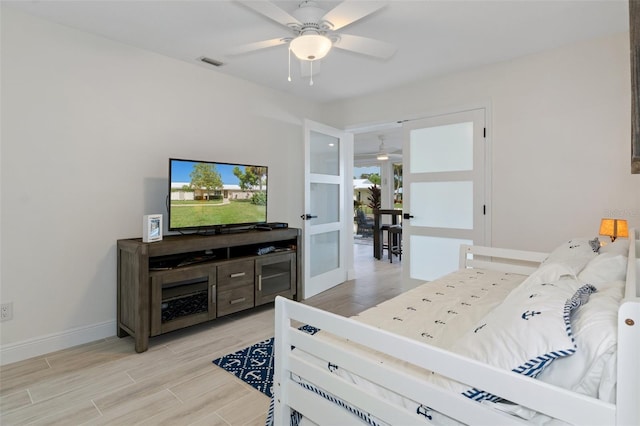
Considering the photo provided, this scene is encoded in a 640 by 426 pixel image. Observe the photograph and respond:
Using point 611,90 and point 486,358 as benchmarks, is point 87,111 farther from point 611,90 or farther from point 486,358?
point 611,90

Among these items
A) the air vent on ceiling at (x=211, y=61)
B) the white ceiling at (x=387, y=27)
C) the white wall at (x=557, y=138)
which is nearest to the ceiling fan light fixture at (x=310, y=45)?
the white ceiling at (x=387, y=27)

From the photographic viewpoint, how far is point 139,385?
2051 millimetres

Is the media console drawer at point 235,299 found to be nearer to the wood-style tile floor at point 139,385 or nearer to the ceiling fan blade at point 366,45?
the wood-style tile floor at point 139,385

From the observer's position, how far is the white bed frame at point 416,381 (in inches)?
29.2

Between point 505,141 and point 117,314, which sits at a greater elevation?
point 505,141

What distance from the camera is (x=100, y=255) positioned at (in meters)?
2.75

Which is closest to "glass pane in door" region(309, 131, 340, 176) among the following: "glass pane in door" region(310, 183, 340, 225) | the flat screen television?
"glass pane in door" region(310, 183, 340, 225)

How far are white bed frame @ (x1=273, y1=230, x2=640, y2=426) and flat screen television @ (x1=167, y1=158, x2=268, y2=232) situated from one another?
Answer: 191 cm

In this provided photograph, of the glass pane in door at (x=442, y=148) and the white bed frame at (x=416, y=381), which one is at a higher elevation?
the glass pane in door at (x=442, y=148)

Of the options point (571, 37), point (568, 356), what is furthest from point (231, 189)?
point (571, 37)

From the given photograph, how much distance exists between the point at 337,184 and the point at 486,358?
11.7 ft

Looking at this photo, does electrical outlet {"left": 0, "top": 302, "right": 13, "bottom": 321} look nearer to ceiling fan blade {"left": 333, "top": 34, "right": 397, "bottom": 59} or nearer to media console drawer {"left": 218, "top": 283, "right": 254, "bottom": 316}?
media console drawer {"left": 218, "top": 283, "right": 254, "bottom": 316}

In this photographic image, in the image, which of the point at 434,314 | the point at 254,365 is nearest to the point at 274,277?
the point at 254,365

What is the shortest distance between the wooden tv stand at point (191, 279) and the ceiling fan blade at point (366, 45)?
73.3 inches
